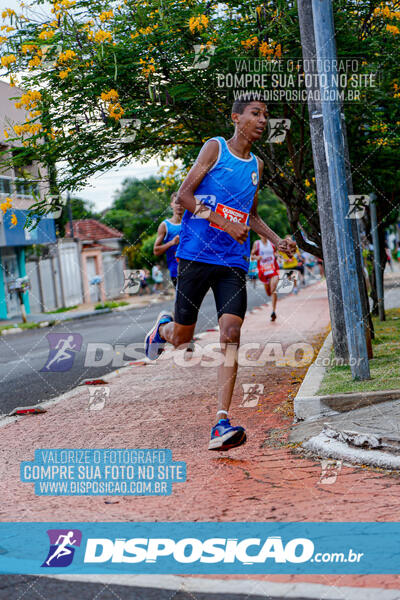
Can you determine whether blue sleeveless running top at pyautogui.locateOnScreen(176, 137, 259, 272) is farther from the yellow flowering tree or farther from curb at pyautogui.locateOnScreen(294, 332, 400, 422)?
the yellow flowering tree

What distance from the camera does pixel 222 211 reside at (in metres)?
4.90

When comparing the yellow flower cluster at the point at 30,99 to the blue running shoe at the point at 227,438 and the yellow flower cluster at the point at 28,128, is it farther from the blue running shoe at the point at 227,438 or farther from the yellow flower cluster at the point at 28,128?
the blue running shoe at the point at 227,438

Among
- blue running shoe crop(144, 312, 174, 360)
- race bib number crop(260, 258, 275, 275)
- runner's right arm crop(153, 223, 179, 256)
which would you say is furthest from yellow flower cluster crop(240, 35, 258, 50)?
race bib number crop(260, 258, 275, 275)

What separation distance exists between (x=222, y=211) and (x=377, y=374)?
7.56 feet

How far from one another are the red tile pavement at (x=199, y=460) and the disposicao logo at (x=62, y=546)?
210mm

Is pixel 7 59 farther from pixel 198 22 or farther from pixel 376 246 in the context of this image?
pixel 376 246

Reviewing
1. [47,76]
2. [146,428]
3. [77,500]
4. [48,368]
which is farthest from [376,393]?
[48,368]

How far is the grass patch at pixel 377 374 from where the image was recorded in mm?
5855

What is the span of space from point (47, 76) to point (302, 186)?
284cm

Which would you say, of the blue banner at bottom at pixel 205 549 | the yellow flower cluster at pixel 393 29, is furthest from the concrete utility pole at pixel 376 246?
the blue banner at bottom at pixel 205 549

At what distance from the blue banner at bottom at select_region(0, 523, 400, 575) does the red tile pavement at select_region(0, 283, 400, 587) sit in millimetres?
112

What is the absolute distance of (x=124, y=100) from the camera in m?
7.41

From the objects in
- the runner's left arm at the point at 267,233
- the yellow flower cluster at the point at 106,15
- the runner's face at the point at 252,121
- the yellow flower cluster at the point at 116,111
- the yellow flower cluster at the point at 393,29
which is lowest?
the runner's left arm at the point at 267,233

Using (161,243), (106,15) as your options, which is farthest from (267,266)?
(106,15)
